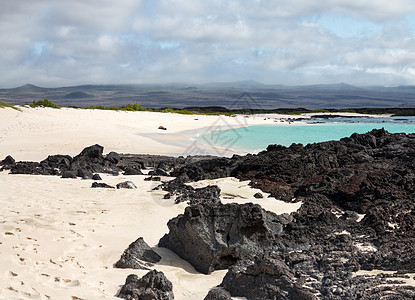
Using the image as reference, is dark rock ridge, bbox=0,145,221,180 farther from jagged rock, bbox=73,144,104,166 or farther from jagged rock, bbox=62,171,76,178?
jagged rock, bbox=62,171,76,178

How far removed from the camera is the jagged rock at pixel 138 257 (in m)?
5.44

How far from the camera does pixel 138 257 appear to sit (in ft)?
18.4

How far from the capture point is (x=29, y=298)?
4.15 meters

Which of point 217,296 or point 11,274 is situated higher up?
point 11,274

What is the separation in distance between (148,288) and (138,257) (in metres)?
1.16

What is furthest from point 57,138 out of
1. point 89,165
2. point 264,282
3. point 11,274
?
point 264,282

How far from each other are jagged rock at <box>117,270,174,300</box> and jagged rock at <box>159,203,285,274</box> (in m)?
1.03

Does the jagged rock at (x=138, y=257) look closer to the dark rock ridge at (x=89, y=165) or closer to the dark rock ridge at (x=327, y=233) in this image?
the dark rock ridge at (x=327, y=233)

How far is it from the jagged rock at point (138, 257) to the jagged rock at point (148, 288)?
78 cm

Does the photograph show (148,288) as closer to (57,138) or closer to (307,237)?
(307,237)

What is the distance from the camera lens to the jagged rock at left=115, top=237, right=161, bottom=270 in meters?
5.44

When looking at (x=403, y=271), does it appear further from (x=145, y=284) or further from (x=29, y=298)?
(x=29, y=298)

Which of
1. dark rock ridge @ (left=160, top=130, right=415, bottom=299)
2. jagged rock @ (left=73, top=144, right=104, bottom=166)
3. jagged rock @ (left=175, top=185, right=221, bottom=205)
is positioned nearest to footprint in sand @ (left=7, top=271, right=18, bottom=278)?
dark rock ridge @ (left=160, top=130, right=415, bottom=299)

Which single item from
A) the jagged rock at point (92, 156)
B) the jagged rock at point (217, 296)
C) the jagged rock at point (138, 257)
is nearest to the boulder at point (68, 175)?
the jagged rock at point (92, 156)
